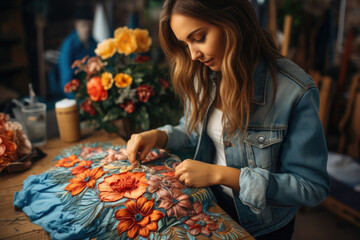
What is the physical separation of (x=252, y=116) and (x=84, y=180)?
586 mm

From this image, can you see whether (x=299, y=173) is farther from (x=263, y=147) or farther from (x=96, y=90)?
(x=96, y=90)

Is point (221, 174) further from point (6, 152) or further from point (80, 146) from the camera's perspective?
point (6, 152)

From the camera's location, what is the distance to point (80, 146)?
117cm

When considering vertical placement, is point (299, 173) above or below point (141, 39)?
below

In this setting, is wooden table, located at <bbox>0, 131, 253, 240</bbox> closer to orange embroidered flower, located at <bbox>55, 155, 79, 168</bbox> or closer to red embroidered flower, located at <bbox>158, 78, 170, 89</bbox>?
orange embroidered flower, located at <bbox>55, 155, 79, 168</bbox>

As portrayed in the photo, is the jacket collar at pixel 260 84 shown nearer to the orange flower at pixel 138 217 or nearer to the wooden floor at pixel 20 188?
the orange flower at pixel 138 217

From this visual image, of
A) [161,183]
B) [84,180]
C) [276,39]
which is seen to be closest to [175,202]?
[161,183]

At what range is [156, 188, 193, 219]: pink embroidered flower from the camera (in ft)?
2.30

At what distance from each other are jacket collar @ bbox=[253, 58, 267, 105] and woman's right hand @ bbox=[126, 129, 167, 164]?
1.34 ft

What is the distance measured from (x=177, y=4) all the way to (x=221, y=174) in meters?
0.54

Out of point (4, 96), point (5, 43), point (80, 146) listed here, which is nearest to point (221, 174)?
point (80, 146)

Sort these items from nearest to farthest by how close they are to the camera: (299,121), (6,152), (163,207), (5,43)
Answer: (163,207) < (299,121) < (6,152) < (5,43)

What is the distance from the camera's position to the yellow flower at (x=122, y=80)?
1165 mm

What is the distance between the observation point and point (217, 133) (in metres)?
1.04
